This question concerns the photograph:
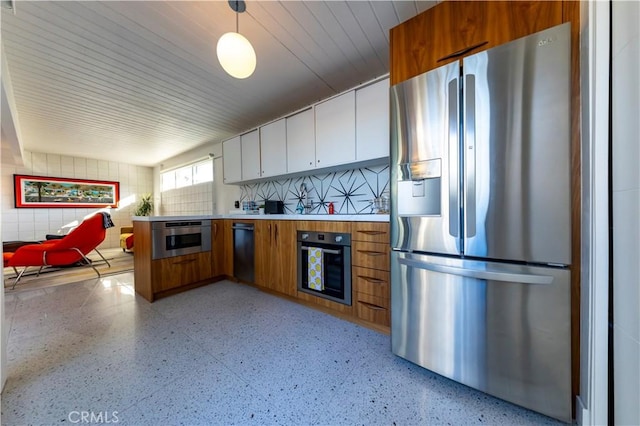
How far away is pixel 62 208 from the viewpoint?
210 inches

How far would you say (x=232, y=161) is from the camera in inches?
133

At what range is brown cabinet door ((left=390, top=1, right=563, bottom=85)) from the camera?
103cm

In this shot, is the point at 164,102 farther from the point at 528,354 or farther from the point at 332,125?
the point at 528,354

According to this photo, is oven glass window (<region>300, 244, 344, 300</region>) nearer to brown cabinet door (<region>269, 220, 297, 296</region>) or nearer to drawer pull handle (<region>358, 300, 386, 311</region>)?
drawer pull handle (<region>358, 300, 386, 311</region>)

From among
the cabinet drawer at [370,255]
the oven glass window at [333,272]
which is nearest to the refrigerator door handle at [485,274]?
the cabinet drawer at [370,255]

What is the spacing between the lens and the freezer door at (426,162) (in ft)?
3.79

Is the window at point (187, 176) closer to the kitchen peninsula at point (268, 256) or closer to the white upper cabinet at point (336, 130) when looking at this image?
the kitchen peninsula at point (268, 256)

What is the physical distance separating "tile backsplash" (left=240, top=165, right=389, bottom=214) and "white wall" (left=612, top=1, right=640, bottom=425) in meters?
1.63

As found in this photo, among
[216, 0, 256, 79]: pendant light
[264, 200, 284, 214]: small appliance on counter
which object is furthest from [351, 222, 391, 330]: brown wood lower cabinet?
[264, 200, 284, 214]: small appliance on counter

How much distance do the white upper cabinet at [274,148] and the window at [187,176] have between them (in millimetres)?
2142

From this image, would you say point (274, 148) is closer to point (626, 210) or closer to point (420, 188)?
point (420, 188)

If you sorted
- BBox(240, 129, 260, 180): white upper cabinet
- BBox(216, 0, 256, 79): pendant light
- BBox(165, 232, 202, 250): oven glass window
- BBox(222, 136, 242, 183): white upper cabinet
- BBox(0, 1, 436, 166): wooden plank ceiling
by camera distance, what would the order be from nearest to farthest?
BBox(216, 0, 256, 79): pendant light < BBox(0, 1, 436, 166): wooden plank ceiling < BBox(165, 232, 202, 250): oven glass window < BBox(240, 129, 260, 180): white upper cabinet < BBox(222, 136, 242, 183): white upper cabinet

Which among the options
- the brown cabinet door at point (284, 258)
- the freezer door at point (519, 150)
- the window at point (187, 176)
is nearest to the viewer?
the freezer door at point (519, 150)

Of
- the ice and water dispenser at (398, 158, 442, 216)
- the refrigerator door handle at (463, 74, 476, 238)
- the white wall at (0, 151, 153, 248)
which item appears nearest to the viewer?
the refrigerator door handle at (463, 74, 476, 238)
